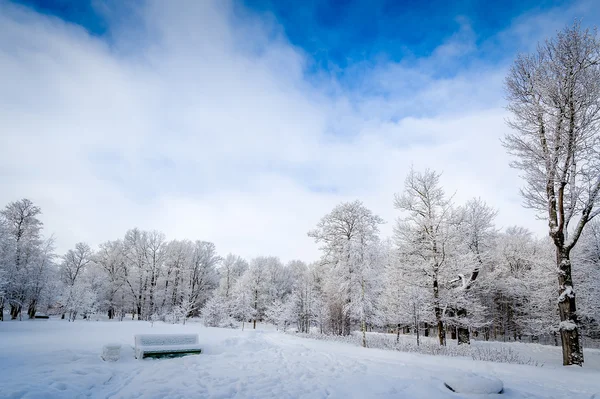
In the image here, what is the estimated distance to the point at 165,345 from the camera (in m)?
9.42

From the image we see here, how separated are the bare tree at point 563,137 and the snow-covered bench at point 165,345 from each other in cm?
1296

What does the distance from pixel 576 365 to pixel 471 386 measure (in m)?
6.54

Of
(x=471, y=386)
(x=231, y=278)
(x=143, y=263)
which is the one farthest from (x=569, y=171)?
(x=231, y=278)

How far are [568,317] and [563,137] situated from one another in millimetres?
6133

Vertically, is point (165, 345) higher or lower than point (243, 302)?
higher

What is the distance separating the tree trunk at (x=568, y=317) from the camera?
8.72 metres

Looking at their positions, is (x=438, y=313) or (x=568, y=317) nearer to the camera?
(x=568, y=317)

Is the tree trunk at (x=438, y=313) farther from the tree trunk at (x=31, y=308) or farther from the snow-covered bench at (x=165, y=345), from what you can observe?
the tree trunk at (x=31, y=308)

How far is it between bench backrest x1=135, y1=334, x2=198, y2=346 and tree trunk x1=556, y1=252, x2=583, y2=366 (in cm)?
1306

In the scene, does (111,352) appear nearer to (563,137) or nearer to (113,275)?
(563,137)

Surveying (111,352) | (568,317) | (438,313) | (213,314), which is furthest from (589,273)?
(213,314)

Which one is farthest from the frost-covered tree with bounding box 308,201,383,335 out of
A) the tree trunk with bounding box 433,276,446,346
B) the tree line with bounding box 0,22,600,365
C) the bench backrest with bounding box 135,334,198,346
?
the bench backrest with bounding box 135,334,198,346

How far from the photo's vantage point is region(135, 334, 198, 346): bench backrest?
9.14 m

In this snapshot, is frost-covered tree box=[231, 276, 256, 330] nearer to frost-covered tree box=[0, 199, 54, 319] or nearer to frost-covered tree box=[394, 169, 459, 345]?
frost-covered tree box=[0, 199, 54, 319]
